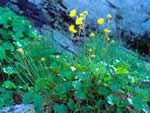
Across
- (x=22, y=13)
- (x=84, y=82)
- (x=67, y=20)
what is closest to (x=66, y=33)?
(x=67, y=20)

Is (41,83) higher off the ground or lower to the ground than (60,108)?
higher

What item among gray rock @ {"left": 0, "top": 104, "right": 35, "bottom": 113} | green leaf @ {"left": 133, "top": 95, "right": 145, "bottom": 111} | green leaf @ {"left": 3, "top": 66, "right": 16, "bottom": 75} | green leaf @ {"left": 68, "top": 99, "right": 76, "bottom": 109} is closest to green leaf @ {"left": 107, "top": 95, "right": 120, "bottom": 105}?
green leaf @ {"left": 133, "top": 95, "right": 145, "bottom": 111}

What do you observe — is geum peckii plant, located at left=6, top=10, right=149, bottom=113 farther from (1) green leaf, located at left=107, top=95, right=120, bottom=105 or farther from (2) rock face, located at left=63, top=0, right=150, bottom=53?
(2) rock face, located at left=63, top=0, right=150, bottom=53

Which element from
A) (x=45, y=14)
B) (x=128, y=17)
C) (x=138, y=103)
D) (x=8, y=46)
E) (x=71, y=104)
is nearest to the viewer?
(x=138, y=103)

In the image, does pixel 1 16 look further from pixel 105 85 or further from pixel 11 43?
pixel 105 85

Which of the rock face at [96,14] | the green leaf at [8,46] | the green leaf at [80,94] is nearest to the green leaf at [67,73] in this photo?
the green leaf at [80,94]

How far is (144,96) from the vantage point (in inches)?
54.3

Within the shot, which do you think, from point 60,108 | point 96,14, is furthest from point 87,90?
point 96,14

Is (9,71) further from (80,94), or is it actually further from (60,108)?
(80,94)

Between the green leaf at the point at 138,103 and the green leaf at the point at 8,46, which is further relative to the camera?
the green leaf at the point at 8,46

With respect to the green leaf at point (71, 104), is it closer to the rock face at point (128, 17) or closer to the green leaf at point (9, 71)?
the green leaf at point (9, 71)

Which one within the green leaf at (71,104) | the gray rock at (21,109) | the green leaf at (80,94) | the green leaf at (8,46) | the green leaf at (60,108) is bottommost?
the gray rock at (21,109)

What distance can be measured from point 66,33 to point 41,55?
1253 millimetres

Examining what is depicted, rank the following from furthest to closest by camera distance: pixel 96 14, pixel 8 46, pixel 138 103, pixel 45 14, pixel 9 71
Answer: pixel 96 14 < pixel 45 14 < pixel 8 46 < pixel 9 71 < pixel 138 103
